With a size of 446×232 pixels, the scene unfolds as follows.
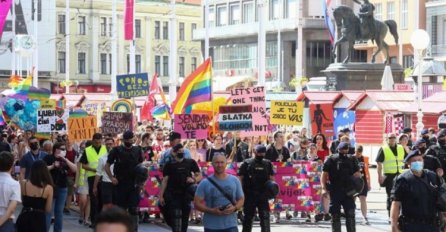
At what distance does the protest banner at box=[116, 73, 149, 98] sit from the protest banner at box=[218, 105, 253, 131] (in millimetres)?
11650

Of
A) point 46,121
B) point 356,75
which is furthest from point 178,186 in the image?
point 356,75

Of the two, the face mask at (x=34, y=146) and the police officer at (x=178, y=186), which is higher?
the face mask at (x=34, y=146)

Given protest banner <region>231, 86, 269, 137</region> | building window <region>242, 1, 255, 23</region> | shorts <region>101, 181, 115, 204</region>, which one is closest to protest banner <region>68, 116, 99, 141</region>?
protest banner <region>231, 86, 269, 137</region>

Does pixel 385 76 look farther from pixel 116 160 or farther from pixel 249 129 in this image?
pixel 116 160

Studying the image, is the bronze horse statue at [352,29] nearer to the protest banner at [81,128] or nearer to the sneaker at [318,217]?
the protest banner at [81,128]

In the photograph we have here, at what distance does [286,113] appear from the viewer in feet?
82.7

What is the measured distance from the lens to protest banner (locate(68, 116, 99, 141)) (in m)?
22.5

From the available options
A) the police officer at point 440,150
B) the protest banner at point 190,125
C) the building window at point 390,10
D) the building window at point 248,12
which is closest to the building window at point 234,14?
the building window at point 248,12

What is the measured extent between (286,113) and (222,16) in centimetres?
7319

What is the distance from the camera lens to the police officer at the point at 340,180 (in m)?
16.3

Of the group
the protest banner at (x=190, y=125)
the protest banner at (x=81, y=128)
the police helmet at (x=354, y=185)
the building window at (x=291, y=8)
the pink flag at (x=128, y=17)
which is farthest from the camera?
the building window at (x=291, y=8)

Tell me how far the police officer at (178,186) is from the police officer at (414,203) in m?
3.90

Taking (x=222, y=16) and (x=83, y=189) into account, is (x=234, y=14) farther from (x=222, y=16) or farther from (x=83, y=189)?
(x=83, y=189)

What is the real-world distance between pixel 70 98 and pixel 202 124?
38603 millimetres
